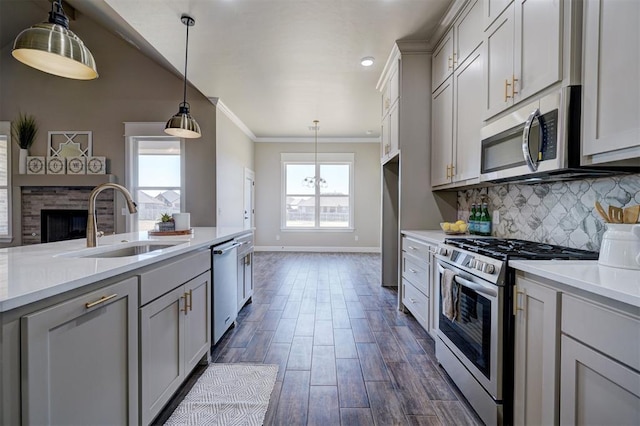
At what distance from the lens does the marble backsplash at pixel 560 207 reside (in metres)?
1.58

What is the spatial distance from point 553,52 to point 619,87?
42 centimetres

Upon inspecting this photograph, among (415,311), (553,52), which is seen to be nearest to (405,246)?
(415,311)

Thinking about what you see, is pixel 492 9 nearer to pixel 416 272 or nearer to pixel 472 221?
pixel 472 221

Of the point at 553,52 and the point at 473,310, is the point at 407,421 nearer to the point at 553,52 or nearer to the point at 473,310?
the point at 473,310

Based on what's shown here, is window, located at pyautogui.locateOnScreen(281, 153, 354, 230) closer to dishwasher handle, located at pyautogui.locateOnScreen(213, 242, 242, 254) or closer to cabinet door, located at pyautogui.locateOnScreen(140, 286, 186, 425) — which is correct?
dishwasher handle, located at pyautogui.locateOnScreen(213, 242, 242, 254)

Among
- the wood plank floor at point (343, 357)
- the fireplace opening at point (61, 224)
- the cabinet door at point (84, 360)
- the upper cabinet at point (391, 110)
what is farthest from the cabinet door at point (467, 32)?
the fireplace opening at point (61, 224)

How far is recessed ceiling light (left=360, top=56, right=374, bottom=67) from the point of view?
11.5 ft

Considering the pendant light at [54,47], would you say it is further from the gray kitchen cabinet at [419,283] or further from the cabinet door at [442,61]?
the cabinet door at [442,61]

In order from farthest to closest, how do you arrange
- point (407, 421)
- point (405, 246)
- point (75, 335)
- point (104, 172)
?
point (104, 172) → point (405, 246) → point (407, 421) → point (75, 335)

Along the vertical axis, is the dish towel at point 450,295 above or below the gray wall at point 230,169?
below

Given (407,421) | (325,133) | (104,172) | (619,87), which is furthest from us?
(325,133)

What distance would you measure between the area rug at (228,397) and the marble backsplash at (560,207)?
7.00ft

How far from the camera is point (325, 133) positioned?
23.5 feet

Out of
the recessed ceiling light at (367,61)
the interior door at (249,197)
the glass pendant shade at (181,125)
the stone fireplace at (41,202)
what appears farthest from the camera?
the interior door at (249,197)
